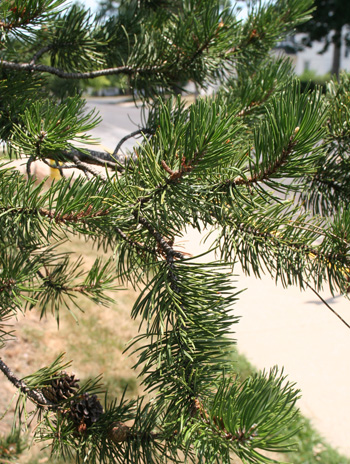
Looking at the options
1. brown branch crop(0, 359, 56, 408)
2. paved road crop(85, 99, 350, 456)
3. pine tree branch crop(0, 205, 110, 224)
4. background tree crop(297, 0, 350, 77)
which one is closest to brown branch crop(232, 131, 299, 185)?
pine tree branch crop(0, 205, 110, 224)

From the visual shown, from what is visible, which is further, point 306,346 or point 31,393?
point 306,346

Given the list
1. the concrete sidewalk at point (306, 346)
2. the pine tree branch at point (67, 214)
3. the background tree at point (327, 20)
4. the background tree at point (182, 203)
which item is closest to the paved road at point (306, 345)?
the concrete sidewalk at point (306, 346)

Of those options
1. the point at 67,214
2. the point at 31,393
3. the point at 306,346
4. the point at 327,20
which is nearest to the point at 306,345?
the point at 306,346

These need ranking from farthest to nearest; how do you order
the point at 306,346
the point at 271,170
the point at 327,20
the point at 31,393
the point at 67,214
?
the point at 327,20, the point at 306,346, the point at 31,393, the point at 67,214, the point at 271,170

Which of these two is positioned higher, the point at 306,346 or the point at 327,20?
the point at 327,20

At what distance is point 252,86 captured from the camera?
1107 mm

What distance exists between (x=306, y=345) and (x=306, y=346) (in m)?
0.01

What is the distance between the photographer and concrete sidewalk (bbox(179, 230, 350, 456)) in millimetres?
3102

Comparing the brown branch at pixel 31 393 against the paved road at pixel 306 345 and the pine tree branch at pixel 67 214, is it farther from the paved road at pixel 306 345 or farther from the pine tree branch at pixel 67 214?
the paved road at pixel 306 345

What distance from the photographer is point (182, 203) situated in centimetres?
66

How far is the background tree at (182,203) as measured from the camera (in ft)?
1.98

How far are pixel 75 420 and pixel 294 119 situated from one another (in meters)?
0.75

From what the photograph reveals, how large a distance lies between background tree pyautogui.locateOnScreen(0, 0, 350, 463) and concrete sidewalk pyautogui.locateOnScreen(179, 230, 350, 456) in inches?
68.4

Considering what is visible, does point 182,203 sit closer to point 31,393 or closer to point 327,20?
point 31,393
